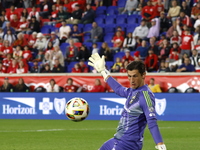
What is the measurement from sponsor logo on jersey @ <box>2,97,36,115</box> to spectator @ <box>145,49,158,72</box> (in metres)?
5.08

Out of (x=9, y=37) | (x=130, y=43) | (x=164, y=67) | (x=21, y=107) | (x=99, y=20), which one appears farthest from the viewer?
(x=99, y=20)

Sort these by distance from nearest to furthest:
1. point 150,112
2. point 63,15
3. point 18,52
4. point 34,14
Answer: point 150,112, point 18,52, point 63,15, point 34,14

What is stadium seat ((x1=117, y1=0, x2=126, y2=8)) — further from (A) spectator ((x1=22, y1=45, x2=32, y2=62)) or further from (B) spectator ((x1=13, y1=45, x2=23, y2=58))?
(B) spectator ((x1=13, y1=45, x2=23, y2=58))

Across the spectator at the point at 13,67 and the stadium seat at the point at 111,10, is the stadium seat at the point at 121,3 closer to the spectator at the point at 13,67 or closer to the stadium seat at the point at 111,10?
the stadium seat at the point at 111,10

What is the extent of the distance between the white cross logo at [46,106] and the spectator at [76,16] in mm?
7934

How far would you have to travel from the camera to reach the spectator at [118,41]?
24219 mm

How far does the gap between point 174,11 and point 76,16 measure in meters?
5.85

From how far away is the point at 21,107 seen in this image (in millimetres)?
20828

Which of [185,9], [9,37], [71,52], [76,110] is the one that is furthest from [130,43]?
[76,110]

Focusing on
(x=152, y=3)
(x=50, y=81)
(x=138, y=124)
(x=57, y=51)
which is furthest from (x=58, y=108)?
(x=138, y=124)

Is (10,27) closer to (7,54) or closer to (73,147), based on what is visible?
(7,54)

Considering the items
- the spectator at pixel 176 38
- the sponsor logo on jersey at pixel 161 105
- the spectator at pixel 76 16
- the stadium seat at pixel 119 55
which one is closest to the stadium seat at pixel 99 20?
the spectator at pixel 76 16

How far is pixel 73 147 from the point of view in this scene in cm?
1080

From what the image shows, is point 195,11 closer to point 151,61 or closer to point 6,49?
point 151,61
